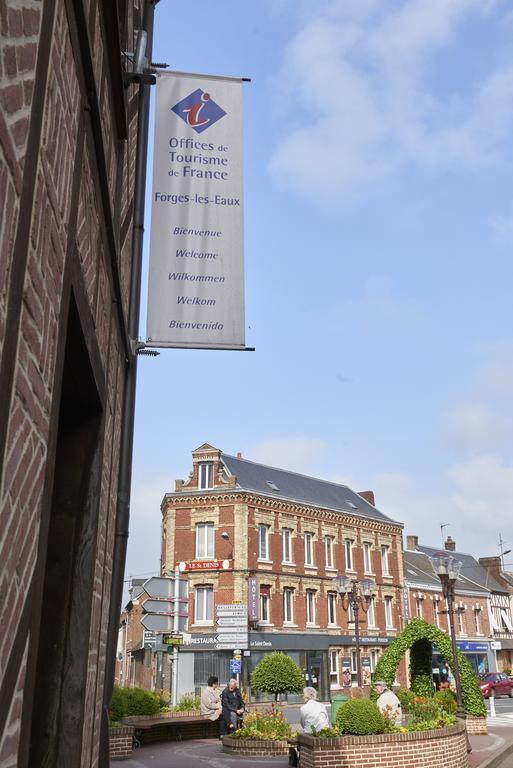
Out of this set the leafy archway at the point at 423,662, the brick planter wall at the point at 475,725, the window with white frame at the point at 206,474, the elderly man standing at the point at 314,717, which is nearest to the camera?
the elderly man standing at the point at 314,717

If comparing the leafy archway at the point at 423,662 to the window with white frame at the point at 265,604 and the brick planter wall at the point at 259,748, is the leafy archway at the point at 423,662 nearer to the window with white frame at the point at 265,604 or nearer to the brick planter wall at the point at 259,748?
the brick planter wall at the point at 259,748

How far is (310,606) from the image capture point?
3831cm

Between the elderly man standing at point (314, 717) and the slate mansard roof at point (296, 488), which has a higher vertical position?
the slate mansard roof at point (296, 488)

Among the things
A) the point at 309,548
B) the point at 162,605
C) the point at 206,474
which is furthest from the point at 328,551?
the point at 162,605

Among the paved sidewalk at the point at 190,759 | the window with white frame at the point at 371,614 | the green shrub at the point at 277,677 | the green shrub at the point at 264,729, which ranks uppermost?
the window with white frame at the point at 371,614

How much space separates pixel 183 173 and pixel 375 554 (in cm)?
4074

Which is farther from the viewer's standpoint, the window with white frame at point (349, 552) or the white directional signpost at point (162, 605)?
the window with white frame at point (349, 552)

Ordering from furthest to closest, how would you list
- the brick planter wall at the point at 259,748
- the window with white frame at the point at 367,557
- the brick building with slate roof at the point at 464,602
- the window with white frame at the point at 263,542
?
1. the brick building with slate roof at the point at 464,602
2. the window with white frame at the point at 367,557
3. the window with white frame at the point at 263,542
4. the brick planter wall at the point at 259,748

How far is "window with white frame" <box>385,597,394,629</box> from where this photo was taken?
4322cm

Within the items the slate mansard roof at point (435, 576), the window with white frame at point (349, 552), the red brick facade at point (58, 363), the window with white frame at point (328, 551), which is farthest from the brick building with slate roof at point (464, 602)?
the red brick facade at point (58, 363)

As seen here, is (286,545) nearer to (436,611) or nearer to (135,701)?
(436,611)

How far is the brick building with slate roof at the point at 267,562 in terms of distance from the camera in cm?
3475

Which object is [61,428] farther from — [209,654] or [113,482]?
[209,654]

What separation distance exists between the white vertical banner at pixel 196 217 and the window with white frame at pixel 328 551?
3628 centimetres
